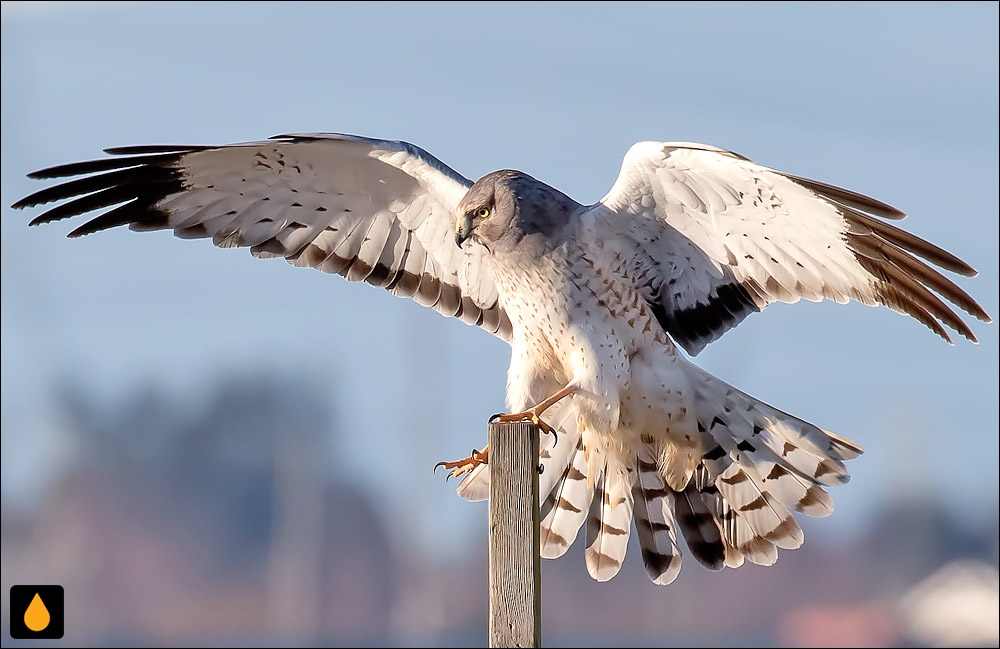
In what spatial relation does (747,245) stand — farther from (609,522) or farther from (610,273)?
(609,522)

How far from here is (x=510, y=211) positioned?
6.41 m

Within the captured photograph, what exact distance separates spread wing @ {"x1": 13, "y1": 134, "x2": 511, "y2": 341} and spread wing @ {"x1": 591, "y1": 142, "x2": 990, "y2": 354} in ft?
3.06

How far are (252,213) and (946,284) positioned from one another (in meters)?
3.52

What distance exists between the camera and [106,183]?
686cm

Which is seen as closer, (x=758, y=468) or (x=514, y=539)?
(x=514, y=539)

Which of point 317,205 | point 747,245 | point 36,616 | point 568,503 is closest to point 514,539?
point 36,616

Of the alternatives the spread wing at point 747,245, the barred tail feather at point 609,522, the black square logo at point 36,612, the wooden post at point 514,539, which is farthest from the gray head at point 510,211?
the black square logo at point 36,612

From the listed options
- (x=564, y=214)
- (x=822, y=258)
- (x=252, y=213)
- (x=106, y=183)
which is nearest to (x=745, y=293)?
(x=822, y=258)

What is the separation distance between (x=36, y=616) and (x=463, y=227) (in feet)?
8.54

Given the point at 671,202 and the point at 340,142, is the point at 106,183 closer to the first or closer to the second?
the point at 340,142

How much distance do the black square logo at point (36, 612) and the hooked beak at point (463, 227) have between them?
2.44 metres

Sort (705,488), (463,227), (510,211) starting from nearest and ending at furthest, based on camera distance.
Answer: (510,211) < (463,227) < (705,488)

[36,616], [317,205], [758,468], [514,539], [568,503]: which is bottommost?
[36,616]

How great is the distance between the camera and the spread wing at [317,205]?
6793 mm
